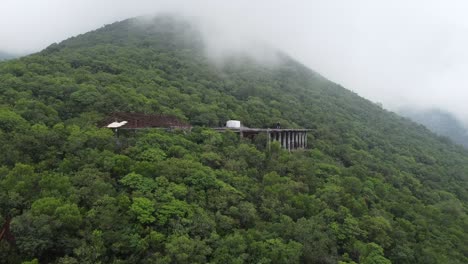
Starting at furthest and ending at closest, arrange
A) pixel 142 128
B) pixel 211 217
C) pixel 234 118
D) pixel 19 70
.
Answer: pixel 234 118 → pixel 19 70 → pixel 142 128 → pixel 211 217

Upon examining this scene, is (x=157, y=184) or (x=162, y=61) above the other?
(x=162, y=61)

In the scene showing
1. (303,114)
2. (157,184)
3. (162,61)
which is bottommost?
(303,114)

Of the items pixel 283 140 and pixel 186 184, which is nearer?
pixel 186 184

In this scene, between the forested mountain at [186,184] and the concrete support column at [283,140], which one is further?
the concrete support column at [283,140]

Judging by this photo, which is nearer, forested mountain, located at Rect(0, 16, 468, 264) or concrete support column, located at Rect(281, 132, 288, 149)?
forested mountain, located at Rect(0, 16, 468, 264)

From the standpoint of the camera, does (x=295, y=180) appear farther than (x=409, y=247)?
Yes

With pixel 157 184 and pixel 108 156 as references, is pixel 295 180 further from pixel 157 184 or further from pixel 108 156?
pixel 108 156

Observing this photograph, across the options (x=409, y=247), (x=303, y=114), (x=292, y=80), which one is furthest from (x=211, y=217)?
(x=292, y=80)

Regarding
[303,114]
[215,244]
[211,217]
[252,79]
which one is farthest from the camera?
[252,79]
